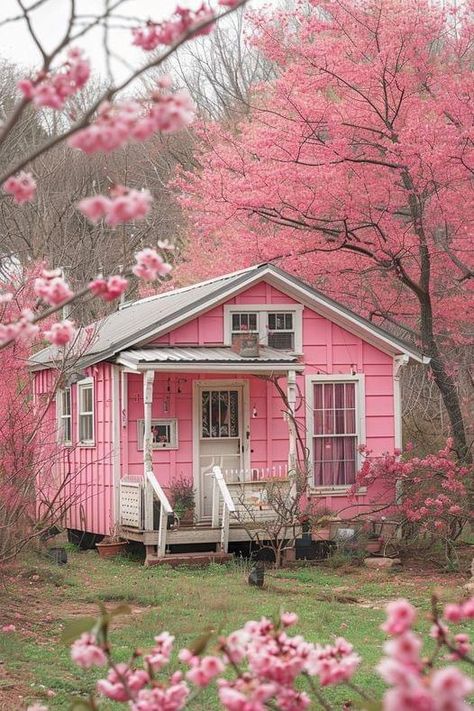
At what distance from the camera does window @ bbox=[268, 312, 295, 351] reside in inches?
689

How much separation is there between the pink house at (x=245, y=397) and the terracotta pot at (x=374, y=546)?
803 mm

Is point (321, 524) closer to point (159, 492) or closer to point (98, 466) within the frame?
point (159, 492)

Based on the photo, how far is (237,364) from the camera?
1616cm

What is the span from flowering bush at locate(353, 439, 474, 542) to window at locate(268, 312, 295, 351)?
6.96 ft

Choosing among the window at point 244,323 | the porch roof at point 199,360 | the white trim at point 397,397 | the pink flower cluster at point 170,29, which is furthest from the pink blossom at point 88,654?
the white trim at point 397,397

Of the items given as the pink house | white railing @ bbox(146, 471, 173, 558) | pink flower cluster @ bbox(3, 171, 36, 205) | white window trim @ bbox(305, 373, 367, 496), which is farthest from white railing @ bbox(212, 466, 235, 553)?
pink flower cluster @ bbox(3, 171, 36, 205)

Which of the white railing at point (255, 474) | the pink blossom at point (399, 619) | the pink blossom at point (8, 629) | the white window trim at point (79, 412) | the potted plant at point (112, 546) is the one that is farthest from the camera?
the white window trim at point (79, 412)

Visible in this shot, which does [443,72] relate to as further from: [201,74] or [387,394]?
[201,74]

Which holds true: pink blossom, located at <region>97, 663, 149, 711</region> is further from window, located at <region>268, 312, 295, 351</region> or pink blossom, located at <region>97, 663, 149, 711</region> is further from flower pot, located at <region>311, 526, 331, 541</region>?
window, located at <region>268, 312, 295, 351</region>

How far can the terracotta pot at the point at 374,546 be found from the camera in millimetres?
16344

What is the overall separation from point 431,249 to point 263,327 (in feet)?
9.76

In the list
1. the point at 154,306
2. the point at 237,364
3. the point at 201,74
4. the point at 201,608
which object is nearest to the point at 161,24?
the point at 201,608

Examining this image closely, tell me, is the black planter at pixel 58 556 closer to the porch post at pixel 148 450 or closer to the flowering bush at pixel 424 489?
the porch post at pixel 148 450

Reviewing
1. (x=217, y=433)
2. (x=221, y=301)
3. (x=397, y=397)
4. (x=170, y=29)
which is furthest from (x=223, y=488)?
(x=170, y=29)
